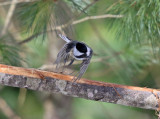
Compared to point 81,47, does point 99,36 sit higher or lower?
lower

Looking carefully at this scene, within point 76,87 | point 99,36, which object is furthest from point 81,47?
point 99,36

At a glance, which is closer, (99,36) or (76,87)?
(76,87)

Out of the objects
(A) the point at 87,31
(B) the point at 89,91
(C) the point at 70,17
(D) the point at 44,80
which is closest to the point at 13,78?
(D) the point at 44,80

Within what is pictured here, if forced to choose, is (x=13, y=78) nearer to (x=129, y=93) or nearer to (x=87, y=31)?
(x=129, y=93)

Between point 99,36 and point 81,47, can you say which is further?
point 99,36

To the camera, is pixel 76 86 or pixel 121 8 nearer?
pixel 76 86

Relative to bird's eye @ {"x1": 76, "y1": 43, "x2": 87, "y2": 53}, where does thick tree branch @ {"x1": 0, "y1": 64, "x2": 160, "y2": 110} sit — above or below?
below

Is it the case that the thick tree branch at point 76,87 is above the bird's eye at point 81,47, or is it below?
below

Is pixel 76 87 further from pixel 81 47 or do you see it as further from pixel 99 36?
pixel 99 36
